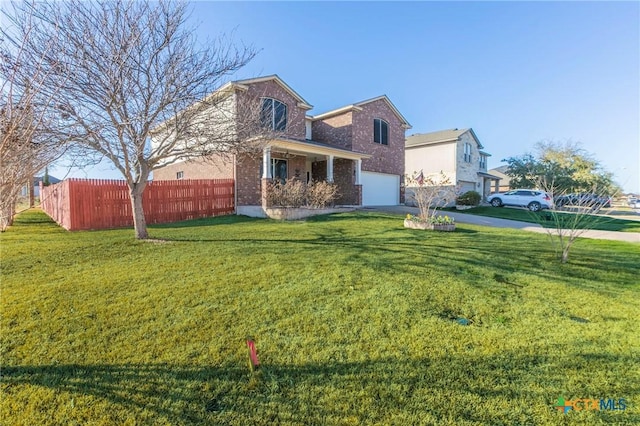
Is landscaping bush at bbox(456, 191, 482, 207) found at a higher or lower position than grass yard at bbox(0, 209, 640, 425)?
higher

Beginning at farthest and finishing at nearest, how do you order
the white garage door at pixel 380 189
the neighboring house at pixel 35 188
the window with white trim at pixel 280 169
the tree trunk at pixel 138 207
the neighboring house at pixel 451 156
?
the neighboring house at pixel 451 156 → the white garage door at pixel 380 189 → the window with white trim at pixel 280 169 → the tree trunk at pixel 138 207 → the neighboring house at pixel 35 188

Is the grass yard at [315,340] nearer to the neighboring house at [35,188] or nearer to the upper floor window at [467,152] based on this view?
the neighboring house at [35,188]

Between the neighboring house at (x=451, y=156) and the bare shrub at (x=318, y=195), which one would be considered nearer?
the bare shrub at (x=318, y=195)

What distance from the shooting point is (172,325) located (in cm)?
314

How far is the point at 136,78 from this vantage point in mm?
6332

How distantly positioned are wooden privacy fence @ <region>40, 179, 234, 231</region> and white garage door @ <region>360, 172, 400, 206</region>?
910cm

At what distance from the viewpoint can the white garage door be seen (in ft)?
62.9

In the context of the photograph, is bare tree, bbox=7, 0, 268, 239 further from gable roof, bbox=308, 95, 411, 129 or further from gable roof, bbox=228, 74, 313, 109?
gable roof, bbox=308, 95, 411, 129

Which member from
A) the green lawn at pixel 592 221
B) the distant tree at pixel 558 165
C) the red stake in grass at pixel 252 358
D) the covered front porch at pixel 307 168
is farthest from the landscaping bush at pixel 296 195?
the distant tree at pixel 558 165

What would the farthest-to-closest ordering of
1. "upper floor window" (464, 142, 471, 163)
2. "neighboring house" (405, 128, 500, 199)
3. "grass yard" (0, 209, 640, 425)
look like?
"upper floor window" (464, 142, 471, 163) < "neighboring house" (405, 128, 500, 199) < "grass yard" (0, 209, 640, 425)

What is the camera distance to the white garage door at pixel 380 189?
19.2m

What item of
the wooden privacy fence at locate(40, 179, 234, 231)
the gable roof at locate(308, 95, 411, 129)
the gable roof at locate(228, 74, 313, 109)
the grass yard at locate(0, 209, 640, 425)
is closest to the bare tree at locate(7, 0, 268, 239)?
the grass yard at locate(0, 209, 640, 425)

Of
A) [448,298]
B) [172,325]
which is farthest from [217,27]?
[448,298]

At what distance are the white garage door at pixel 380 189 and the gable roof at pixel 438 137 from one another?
7.57 meters
